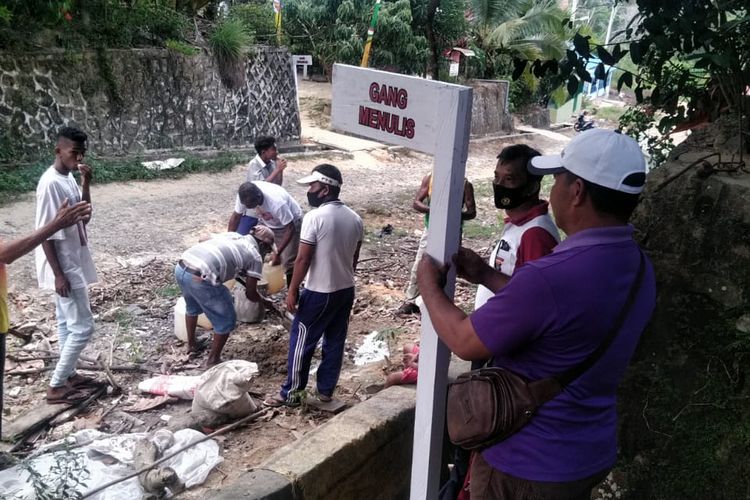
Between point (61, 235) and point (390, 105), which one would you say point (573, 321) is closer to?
point (390, 105)

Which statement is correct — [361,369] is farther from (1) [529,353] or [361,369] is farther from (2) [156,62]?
(2) [156,62]

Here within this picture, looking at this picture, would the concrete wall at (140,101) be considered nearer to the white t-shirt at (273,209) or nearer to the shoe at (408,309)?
the white t-shirt at (273,209)

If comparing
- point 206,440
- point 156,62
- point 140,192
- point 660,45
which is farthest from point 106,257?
point 660,45

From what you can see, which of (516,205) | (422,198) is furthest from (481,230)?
(516,205)

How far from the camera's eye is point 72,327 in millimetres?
5176

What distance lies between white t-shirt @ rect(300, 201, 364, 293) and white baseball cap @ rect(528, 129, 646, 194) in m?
3.13

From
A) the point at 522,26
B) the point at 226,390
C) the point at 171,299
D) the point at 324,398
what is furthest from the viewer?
the point at 522,26

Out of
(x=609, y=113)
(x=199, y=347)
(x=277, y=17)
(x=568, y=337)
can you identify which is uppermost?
(x=277, y=17)

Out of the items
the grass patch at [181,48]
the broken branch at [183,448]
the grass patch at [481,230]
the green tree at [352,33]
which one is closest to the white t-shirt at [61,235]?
the broken branch at [183,448]

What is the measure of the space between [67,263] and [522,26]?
18.3m

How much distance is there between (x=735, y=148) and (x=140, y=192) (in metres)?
9.92

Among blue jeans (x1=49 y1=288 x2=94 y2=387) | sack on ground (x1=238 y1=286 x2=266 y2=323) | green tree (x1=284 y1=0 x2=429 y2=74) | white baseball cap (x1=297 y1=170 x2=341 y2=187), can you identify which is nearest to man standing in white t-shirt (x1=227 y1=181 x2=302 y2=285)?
sack on ground (x1=238 y1=286 x2=266 y2=323)

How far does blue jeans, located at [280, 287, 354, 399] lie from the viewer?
16.9 ft

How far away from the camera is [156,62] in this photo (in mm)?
13266
